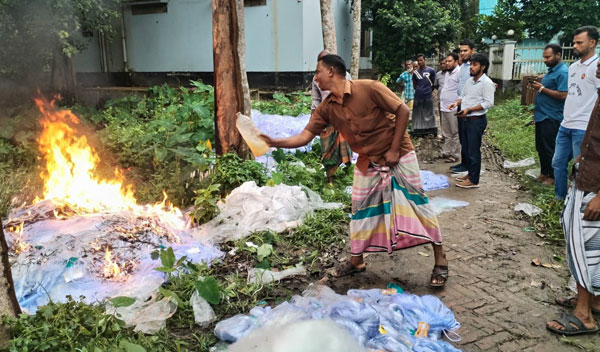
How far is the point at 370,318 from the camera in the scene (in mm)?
3059

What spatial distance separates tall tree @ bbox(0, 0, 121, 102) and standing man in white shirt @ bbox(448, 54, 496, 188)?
8723mm

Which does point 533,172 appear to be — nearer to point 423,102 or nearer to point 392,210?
point 423,102

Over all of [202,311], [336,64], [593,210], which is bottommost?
[202,311]

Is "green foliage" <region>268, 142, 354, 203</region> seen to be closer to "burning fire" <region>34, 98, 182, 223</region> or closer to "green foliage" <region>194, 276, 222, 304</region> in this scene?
"burning fire" <region>34, 98, 182, 223</region>

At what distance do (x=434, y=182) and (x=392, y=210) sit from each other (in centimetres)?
363

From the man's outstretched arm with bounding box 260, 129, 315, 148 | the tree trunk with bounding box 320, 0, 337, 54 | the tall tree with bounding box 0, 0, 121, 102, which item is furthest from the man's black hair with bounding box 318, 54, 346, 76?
the tall tree with bounding box 0, 0, 121, 102

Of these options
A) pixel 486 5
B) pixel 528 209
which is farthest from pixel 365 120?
pixel 486 5

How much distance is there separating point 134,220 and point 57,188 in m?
1.83

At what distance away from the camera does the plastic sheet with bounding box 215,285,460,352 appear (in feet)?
9.73

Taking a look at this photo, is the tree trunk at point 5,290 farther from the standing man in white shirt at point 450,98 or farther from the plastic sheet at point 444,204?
the standing man in white shirt at point 450,98

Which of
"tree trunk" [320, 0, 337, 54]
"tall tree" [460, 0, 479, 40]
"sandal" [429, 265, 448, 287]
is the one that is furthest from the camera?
"tall tree" [460, 0, 479, 40]

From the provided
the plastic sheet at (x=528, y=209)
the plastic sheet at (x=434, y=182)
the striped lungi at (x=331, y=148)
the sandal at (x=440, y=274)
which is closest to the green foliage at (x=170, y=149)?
the striped lungi at (x=331, y=148)

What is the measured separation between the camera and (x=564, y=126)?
17.9ft

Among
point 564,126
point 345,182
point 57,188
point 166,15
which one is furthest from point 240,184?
point 166,15
